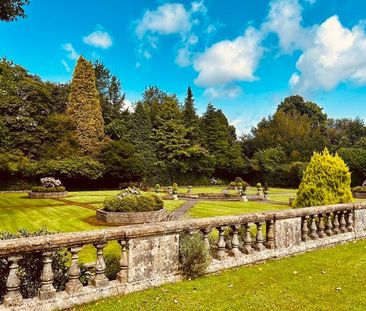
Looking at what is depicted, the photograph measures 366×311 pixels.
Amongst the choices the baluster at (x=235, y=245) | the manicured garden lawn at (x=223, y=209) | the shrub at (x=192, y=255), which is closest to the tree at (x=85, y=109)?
the manicured garden lawn at (x=223, y=209)

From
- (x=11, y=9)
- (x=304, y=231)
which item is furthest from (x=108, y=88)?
(x=304, y=231)

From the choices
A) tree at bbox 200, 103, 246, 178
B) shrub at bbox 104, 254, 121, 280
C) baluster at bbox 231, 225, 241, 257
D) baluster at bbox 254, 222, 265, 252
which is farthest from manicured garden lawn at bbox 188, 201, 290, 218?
tree at bbox 200, 103, 246, 178

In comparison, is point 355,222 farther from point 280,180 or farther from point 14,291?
point 280,180

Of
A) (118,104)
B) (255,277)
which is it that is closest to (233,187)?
(118,104)

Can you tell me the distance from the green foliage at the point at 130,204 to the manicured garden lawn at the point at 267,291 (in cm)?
1009

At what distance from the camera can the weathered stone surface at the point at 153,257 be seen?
16.0 ft

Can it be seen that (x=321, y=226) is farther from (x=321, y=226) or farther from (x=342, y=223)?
(x=342, y=223)

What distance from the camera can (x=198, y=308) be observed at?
14.4 feet

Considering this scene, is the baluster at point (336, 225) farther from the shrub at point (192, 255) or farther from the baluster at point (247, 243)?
the shrub at point (192, 255)

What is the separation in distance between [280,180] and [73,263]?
160 ft

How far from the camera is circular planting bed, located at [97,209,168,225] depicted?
15.0 metres

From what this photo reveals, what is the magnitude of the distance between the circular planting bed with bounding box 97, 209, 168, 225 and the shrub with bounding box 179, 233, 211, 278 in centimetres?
995

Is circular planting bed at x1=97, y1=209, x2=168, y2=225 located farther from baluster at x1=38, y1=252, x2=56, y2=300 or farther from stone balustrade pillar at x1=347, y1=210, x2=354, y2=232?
baluster at x1=38, y1=252, x2=56, y2=300

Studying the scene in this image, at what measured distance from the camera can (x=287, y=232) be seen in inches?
281
